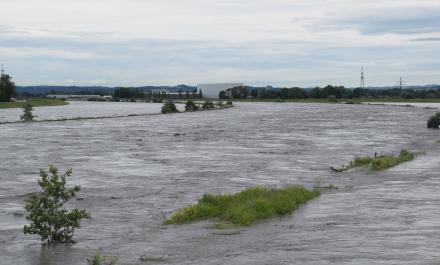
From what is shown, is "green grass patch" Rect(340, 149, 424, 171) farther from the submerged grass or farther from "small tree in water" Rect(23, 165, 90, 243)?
"small tree in water" Rect(23, 165, 90, 243)

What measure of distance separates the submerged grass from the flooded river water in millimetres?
507

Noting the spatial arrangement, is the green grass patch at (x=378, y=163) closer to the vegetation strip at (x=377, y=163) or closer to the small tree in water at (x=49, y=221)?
the vegetation strip at (x=377, y=163)

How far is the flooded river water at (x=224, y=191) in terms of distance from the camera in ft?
53.2

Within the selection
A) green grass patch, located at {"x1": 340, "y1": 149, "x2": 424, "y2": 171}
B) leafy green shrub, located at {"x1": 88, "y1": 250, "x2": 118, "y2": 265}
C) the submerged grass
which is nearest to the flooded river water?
leafy green shrub, located at {"x1": 88, "y1": 250, "x2": 118, "y2": 265}

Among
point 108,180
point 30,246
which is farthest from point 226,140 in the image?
point 30,246

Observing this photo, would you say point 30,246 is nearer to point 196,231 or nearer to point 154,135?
point 196,231

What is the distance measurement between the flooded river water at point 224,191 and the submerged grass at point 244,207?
0.51 meters

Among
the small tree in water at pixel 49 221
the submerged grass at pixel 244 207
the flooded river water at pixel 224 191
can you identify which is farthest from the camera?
the submerged grass at pixel 244 207

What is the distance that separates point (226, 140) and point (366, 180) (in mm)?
27683

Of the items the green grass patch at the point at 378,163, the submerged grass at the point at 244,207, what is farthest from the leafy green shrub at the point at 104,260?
the green grass patch at the point at 378,163

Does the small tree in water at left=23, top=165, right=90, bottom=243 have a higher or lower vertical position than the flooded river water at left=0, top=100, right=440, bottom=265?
higher

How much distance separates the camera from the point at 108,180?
2997 cm

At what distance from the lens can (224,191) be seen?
2662 cm

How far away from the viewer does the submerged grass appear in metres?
20.3
